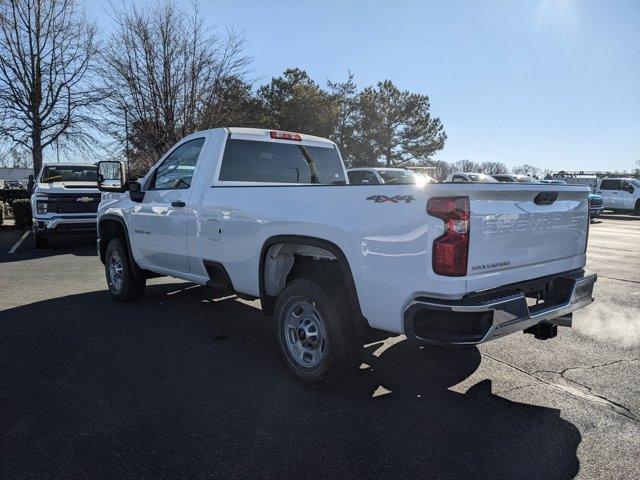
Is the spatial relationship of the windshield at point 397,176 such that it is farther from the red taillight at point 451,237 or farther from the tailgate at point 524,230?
the red taillight at point 451,237

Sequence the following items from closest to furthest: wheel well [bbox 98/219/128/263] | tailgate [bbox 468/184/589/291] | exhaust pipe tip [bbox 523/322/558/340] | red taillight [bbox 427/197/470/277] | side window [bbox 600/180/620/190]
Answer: red taillight [bbox 427/197/470/277] < tailgate [bbox 468/184/589/291] < exhaust pipe tip [bbox 523/322/558/340] < wheel well [bbox 98/219/128/263] < side window [bbox 600/180/620/190]

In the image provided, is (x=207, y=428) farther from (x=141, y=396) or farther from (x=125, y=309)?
(x=125, y=309)

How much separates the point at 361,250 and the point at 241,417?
138 centimetres

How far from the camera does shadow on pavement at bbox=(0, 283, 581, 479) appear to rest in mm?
2756

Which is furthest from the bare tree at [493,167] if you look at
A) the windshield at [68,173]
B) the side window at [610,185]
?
the windshield at [68,173]

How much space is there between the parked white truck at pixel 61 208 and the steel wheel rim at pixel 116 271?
19.1 feet

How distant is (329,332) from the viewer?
3533mm

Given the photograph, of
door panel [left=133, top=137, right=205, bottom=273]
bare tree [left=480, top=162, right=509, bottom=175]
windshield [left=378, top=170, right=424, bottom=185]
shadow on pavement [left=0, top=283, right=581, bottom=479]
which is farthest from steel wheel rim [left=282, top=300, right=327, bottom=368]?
bare tree [left=480, top=162, right=509, bottom=175]

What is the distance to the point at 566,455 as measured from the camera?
2861mm

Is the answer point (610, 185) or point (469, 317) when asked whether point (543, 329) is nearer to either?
point (469, 317)

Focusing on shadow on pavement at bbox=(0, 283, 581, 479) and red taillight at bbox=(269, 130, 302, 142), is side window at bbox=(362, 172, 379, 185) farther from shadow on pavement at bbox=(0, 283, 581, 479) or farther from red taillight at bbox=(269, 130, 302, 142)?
shadow on pavement at bbox=(0, 283, 581, 479)

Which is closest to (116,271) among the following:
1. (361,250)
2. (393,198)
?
(361,250)

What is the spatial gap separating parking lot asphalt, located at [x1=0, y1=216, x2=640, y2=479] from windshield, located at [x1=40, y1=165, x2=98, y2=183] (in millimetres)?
7811

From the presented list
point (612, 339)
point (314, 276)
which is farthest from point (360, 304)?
point (612, 339)
